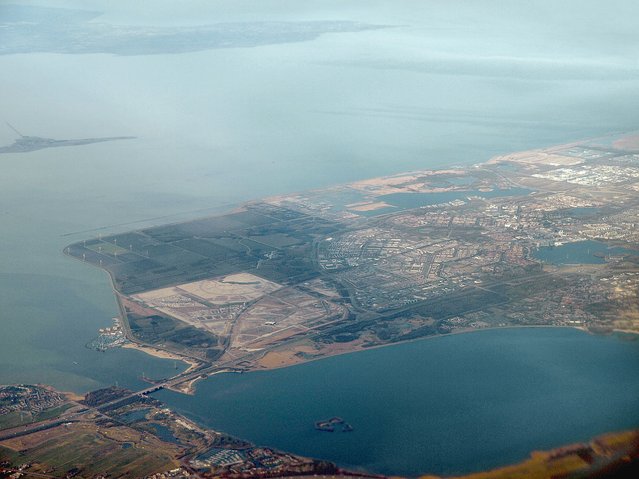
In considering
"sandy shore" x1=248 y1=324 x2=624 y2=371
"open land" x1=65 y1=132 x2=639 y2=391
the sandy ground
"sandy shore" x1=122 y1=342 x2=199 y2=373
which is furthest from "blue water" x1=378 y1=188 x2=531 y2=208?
"sandy shore" x1=122 y1=342 x2=199 y2=373

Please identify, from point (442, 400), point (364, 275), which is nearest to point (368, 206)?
point (364, 275)

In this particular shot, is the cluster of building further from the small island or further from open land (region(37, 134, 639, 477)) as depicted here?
the small island

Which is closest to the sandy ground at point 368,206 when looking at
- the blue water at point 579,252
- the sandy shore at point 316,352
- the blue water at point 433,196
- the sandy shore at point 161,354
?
the blue water at point 433,196

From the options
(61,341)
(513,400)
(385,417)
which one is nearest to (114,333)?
(61,341)

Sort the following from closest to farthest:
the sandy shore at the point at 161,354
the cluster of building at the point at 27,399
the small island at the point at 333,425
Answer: the small island at the point at 333,425
the cluster of building at the point at 27,399
the sandy shore at the point at 161,354

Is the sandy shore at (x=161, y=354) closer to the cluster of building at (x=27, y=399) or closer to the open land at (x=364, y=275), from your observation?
the open land at (x=364, y=275)

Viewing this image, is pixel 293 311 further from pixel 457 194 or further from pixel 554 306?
pixel 457 194

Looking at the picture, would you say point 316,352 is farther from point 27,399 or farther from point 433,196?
point 433,196
